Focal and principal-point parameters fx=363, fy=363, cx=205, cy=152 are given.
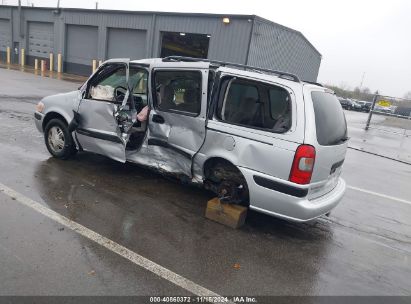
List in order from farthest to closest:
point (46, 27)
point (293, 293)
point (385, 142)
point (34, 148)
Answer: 1. point (46, 27)
2. point (385, 142)
3. point (34, 148)
4. point (293, 293)

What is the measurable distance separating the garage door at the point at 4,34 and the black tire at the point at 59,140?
36.1m

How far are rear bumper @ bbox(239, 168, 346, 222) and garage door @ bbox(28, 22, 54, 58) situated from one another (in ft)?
109

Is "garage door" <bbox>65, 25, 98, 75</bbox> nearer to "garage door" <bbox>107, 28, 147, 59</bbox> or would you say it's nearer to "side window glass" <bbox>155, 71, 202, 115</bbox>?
"garage door" <bbox>107, 28, 147, 59</bbox>

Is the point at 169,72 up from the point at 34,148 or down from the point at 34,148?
up

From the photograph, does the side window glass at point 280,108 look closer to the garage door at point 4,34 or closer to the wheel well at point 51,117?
the wheel well at point 51,117

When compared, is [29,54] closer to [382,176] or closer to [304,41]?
[304,41]

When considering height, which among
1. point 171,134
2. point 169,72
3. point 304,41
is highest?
point 304,41

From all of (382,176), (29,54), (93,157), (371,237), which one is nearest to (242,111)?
(371,237)

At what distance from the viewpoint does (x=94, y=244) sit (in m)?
3.74

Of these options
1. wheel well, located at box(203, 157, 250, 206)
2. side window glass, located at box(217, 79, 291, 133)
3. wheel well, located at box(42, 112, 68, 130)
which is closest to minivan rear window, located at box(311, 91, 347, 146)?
side window glass, located at box(217, 79, 291, 133)

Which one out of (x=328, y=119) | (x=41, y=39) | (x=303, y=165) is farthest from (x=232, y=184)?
(x=41, y=39)

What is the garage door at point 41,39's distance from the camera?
108 feet

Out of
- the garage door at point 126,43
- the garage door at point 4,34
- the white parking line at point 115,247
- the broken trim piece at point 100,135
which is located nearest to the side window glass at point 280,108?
the white parking line at point 115,247

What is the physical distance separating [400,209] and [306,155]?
11.3ft
